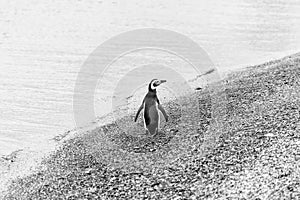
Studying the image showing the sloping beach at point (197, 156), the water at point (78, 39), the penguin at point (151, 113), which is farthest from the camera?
the water at point (78, 39)

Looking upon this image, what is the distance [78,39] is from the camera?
16203mm

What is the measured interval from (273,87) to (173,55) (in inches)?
235

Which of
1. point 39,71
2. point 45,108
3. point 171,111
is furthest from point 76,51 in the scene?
point 171,111

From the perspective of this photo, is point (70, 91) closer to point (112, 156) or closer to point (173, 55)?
point (173, 55)

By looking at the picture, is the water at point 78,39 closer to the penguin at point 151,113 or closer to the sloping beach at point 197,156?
the sloping beach at point 197,156

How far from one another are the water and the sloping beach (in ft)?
7.14

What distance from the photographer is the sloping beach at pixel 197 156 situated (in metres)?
5.30

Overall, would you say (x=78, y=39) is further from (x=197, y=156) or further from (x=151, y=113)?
(x=197, y=156)

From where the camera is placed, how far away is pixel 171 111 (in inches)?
317

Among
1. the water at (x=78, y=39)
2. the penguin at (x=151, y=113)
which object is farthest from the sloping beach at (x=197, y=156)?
the water at (x=78, y=39)

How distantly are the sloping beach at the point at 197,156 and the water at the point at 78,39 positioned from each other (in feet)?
7.14

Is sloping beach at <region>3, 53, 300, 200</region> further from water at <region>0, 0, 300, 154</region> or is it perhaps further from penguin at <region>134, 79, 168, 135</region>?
water at <region>0, 0, 300, 154</region>

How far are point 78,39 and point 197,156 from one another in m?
10.7

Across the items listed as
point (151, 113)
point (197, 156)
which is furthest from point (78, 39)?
point (197, 156)
